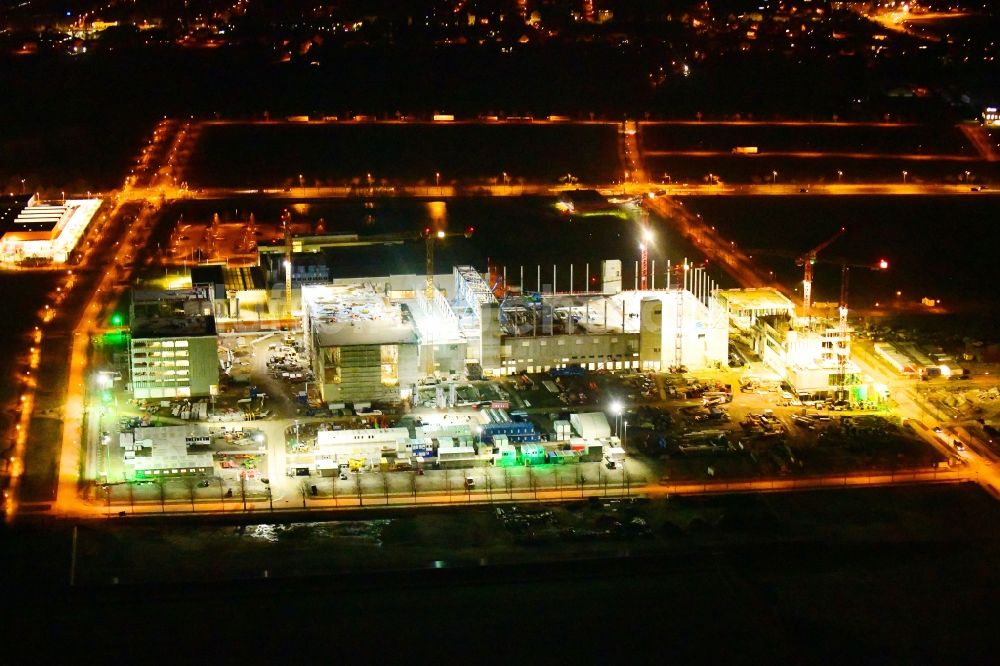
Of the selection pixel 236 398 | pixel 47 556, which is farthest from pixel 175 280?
pixel 47 556

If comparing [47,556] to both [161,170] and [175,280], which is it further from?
[161,170]

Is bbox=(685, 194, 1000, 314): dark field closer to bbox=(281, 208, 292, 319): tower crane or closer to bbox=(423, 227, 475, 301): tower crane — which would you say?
bbox=(423, 227, 475, 301): tower crane

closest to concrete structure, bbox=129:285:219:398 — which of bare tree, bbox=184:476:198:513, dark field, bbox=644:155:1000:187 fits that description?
bare tree, bbox=184:476:198:513

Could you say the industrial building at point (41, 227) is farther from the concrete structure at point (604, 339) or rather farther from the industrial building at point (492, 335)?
the concrete structure at point (604, 339)

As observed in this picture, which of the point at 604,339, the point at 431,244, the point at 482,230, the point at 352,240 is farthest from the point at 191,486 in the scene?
the point at 482,230

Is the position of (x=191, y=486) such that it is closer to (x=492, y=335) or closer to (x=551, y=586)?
(x=551, y=586)

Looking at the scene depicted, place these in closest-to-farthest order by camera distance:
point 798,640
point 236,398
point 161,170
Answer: point 798,640 → point 236,398 → point 161,170

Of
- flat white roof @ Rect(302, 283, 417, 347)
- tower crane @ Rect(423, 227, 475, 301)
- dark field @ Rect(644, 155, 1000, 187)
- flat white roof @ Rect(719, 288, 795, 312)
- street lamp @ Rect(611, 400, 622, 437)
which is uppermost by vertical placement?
dark field @ Rect(644, 155, 1000, 187)
